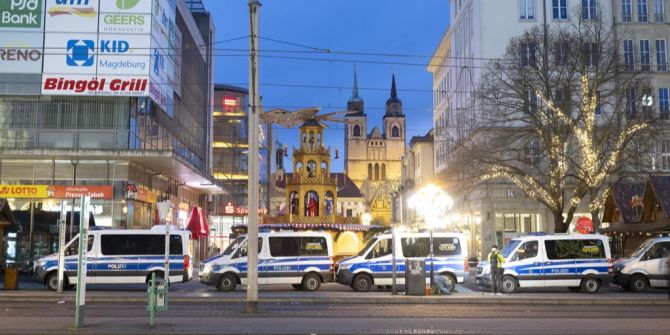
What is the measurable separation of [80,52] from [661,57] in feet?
136

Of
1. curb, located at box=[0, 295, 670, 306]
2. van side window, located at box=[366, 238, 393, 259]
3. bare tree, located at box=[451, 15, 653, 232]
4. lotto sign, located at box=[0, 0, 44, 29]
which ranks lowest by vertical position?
curb, located at box=[0, 295, 670, 306]

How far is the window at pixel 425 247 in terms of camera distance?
27125mm

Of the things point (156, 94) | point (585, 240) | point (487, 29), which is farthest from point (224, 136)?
point (585, 240)

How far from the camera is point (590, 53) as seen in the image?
36188 millimetres

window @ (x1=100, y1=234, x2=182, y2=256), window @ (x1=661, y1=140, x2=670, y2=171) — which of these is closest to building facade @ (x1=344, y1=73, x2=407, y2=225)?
window @ (x1=661, y1=140, x2=670, y2=171)

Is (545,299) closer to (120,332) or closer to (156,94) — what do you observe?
(120,332)

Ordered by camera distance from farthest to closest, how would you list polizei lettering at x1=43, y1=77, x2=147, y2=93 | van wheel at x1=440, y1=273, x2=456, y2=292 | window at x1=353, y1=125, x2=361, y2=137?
window at x1=353, y1=125, x2=361, y2=137
polizei lettering at x1=43, y1=77, x2=147, y2=93
van wheel at x1=440, y1=273, x2=456, y2=292

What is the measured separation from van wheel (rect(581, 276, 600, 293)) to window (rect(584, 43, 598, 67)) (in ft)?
41.6

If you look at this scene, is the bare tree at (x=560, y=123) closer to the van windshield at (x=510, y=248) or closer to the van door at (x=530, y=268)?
the van windshield at (x=510, y=248)

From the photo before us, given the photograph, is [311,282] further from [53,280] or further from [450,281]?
[53,280]

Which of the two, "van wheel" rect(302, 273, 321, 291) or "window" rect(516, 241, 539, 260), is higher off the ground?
"window" rect(516, 241, 539, 260)

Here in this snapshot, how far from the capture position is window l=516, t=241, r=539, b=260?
27000 millimetres

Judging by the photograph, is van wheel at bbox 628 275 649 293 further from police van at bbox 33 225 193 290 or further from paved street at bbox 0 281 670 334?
police van at bbox 33 225 193 290

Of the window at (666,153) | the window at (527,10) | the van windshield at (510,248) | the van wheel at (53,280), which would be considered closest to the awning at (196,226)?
the van wheel at (53,280)
